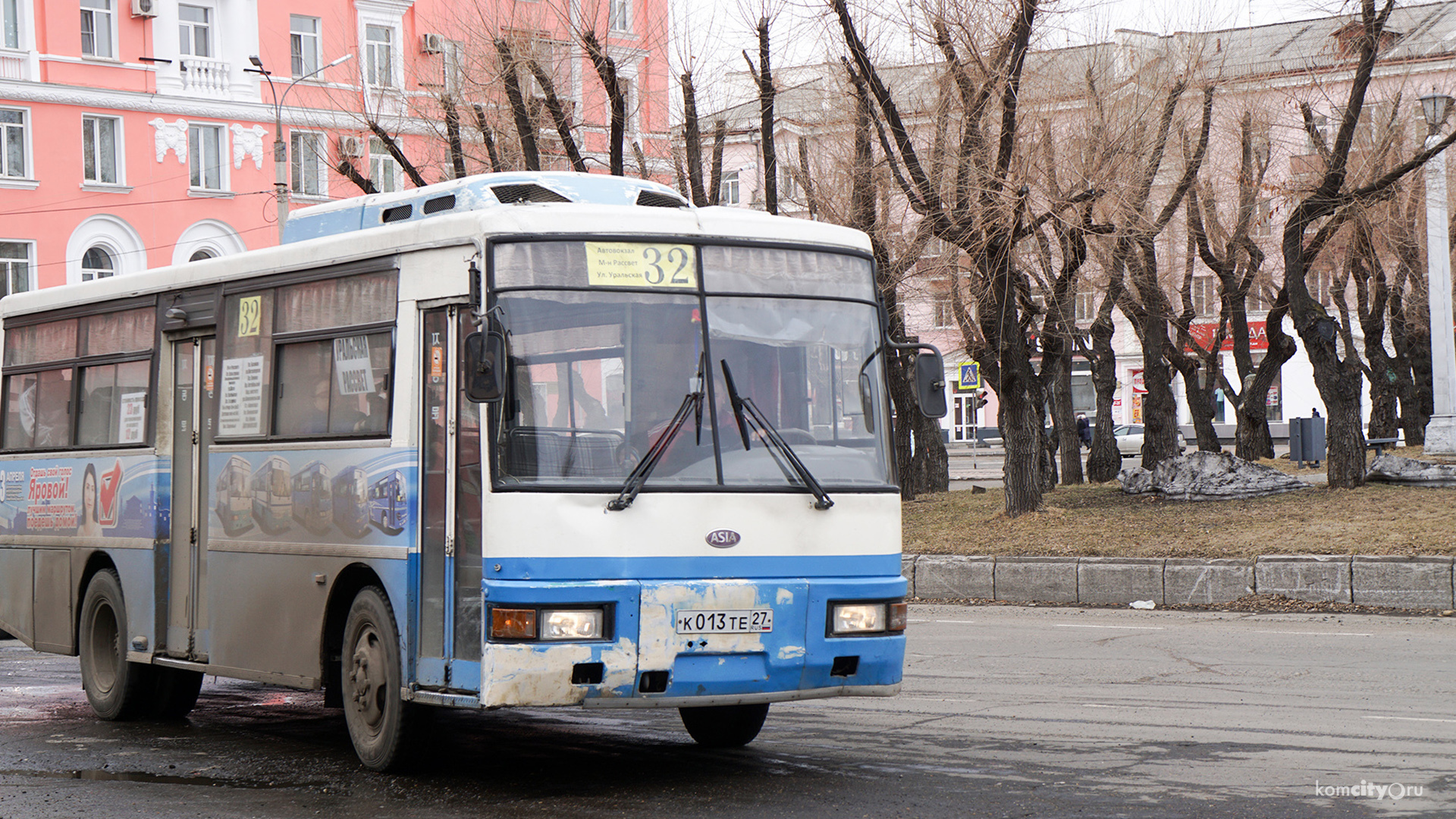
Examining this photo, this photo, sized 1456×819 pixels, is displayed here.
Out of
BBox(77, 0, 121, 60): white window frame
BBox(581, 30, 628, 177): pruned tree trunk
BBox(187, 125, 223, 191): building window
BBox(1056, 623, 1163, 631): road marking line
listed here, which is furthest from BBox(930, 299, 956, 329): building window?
BBox(77, 0, 121, 60): white window frame

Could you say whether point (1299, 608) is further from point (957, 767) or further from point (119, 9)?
point (119, 9)

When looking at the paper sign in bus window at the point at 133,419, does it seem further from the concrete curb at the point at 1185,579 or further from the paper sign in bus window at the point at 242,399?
the concrete curb at the point at 1185,579

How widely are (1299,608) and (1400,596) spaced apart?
90 cm

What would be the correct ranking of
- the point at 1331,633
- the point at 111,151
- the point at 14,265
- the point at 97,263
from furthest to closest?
the point at 97,263 < the point at 111,151 < the point at 14,265 < the point at 1331,633

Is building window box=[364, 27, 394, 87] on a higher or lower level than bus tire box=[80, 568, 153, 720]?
higher

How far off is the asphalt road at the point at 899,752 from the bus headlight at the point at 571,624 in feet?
2.46

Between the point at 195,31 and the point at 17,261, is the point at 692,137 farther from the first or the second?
the point at 195,31

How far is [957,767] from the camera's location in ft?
25.1

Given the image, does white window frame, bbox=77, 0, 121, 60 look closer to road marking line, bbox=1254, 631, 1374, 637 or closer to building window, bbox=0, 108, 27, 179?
building window, bbox=0, 108, 27, 179

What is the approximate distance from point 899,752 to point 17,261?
3756 centimetres

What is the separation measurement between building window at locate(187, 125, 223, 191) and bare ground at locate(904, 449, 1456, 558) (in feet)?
92.0

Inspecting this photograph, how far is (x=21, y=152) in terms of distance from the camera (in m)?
40.1

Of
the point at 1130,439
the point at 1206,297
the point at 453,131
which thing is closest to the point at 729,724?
the point at 453,131

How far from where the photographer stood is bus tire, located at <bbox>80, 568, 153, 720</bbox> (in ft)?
32.9
